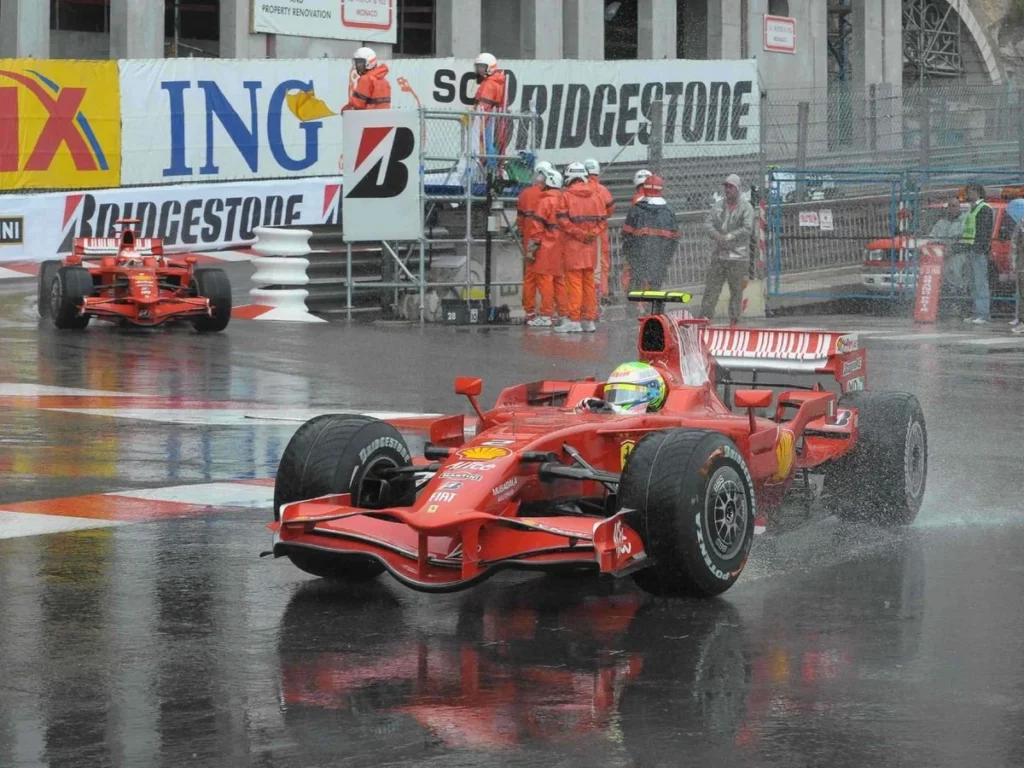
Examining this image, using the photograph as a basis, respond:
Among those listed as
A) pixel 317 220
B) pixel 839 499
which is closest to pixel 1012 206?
pixel 317 220

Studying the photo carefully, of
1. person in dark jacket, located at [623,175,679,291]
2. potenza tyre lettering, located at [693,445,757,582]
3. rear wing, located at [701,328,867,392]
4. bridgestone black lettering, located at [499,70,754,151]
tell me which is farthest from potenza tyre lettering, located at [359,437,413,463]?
bridgestone black lettering, located at [499,70,754,151]

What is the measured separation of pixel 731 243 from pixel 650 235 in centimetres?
96

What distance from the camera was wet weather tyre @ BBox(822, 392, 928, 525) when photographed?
8.81 m

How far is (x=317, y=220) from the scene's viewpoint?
25.3 m

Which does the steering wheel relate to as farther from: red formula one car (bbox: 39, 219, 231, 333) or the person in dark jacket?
the person in dark jacket

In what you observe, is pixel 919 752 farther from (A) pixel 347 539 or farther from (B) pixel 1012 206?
(B) pixel 1012 206

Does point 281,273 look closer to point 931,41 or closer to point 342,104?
point 342,104

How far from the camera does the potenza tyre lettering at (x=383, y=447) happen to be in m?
7.36

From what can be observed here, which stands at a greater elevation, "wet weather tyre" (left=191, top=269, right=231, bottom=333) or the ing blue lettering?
the ing blue lettering

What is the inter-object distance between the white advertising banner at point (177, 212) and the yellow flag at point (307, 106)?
116 cm

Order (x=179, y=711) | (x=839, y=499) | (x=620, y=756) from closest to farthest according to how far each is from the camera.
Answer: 1. (x=620, y=756)
2. (x=179, y=711)
3. (x=839, y=499)

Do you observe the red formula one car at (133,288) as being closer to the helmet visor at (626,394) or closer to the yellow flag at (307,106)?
the yellow flag at (307,106)

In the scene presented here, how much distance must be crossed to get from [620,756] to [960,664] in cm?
160

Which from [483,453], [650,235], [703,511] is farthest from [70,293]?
[703,511]
